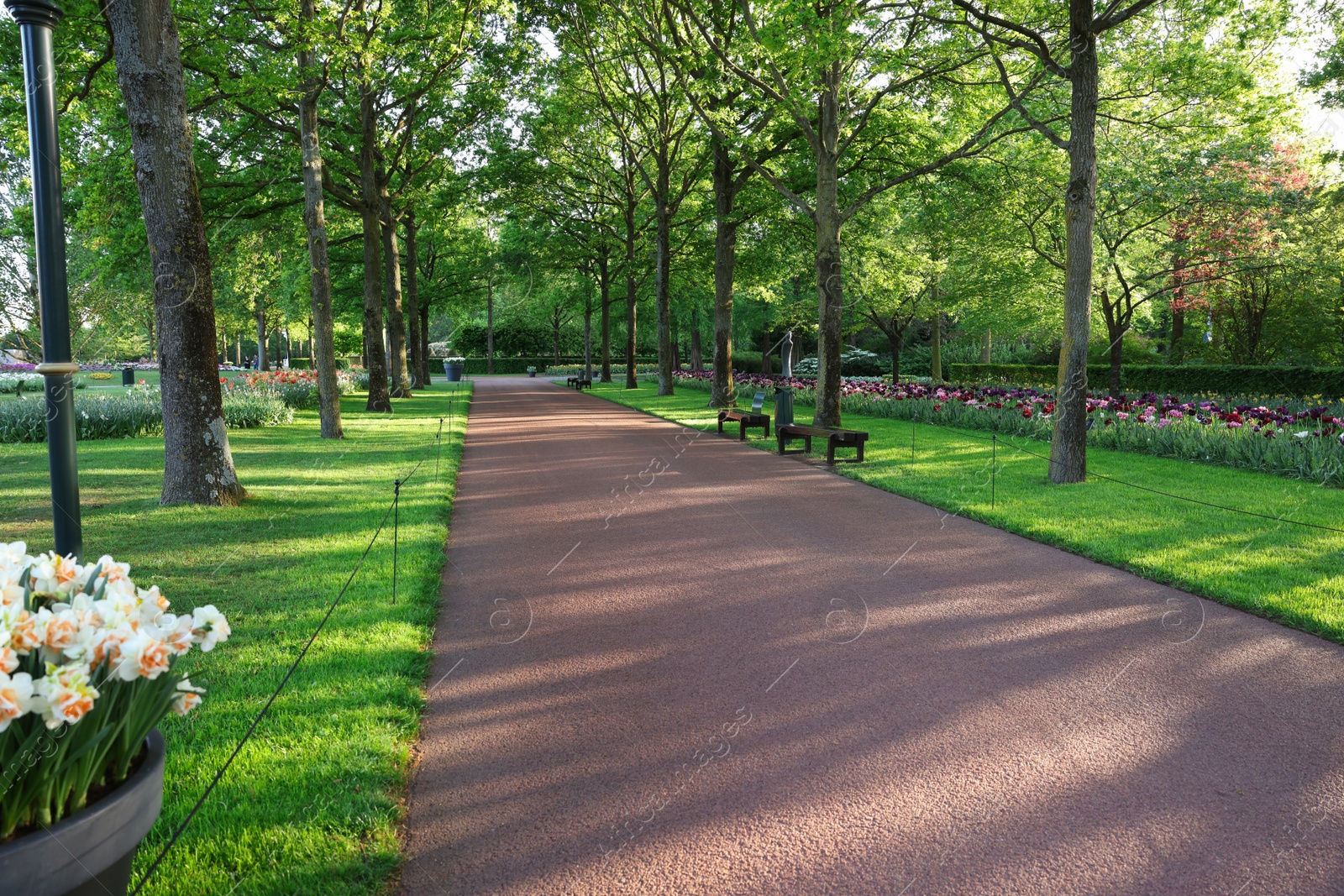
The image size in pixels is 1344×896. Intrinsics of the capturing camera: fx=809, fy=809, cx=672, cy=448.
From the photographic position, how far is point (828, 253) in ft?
54.3

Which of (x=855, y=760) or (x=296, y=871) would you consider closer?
(x=296, y=871)

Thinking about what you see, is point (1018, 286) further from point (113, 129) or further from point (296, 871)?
point (296, 871)

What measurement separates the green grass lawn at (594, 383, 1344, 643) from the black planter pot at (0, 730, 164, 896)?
658 centimetres

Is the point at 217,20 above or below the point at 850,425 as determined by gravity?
above

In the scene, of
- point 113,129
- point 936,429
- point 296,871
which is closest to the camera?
point 296,871

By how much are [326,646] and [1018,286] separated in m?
23.5

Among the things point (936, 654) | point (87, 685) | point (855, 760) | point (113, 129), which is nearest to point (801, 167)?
point (113, 129)

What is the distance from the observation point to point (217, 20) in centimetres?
1568

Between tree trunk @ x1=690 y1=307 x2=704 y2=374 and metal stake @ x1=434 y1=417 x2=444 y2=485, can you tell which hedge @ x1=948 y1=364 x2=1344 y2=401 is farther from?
tree trunk @ x1=690 y1=307 x2=704 y2=374

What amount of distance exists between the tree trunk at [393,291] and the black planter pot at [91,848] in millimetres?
24138

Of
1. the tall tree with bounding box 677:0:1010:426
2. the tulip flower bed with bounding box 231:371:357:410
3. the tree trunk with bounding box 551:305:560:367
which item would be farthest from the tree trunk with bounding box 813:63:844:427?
the tree trunk with bounding box 551:305:560:367

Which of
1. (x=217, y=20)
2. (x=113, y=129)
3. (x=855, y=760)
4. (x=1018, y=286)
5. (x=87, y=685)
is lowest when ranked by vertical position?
(x=855, y=760)

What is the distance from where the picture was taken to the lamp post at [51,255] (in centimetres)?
356

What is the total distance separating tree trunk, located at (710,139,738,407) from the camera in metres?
24.2
